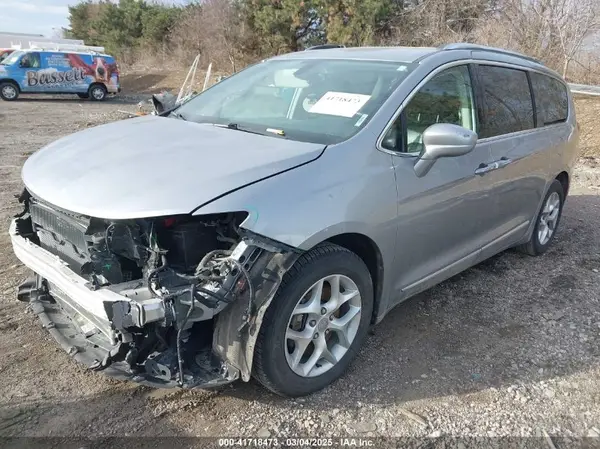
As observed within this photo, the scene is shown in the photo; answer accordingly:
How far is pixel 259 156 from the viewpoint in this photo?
8.82ft

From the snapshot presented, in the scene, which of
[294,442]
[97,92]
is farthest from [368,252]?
[97,92]

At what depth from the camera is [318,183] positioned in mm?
2633

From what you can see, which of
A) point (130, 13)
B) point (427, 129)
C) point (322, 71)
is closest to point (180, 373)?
point (427, 129)

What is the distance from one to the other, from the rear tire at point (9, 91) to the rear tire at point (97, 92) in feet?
9.37

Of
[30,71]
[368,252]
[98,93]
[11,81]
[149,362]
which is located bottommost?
[98,93]

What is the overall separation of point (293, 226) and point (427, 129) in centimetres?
110

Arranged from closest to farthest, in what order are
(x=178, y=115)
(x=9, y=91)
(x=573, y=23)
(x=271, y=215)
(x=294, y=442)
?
1. (x=271, y=215)
2. (x=294, y=442)
3. (x=178, y=115)
4. (x=573, y=23)
5. (x=9, y=91)

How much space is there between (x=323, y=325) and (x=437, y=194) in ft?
3.68

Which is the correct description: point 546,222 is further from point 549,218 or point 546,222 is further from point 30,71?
point 30,71

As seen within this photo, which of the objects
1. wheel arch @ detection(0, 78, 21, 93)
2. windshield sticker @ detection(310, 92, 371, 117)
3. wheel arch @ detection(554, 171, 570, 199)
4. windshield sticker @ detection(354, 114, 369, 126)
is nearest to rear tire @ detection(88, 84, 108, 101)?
wheel arch @ detection(0, 78, 21, 93)

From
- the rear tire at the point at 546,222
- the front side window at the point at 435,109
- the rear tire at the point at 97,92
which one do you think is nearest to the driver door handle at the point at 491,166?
the front side window at the point at 435,109

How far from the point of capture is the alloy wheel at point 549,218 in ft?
16.4

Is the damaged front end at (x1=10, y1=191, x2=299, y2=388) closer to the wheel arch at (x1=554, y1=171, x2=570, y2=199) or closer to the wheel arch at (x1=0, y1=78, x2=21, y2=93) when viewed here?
the wheel arch at (x1=554, y1=171, x2=570, y2=199)

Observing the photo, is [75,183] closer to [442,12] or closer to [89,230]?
[89,230]
